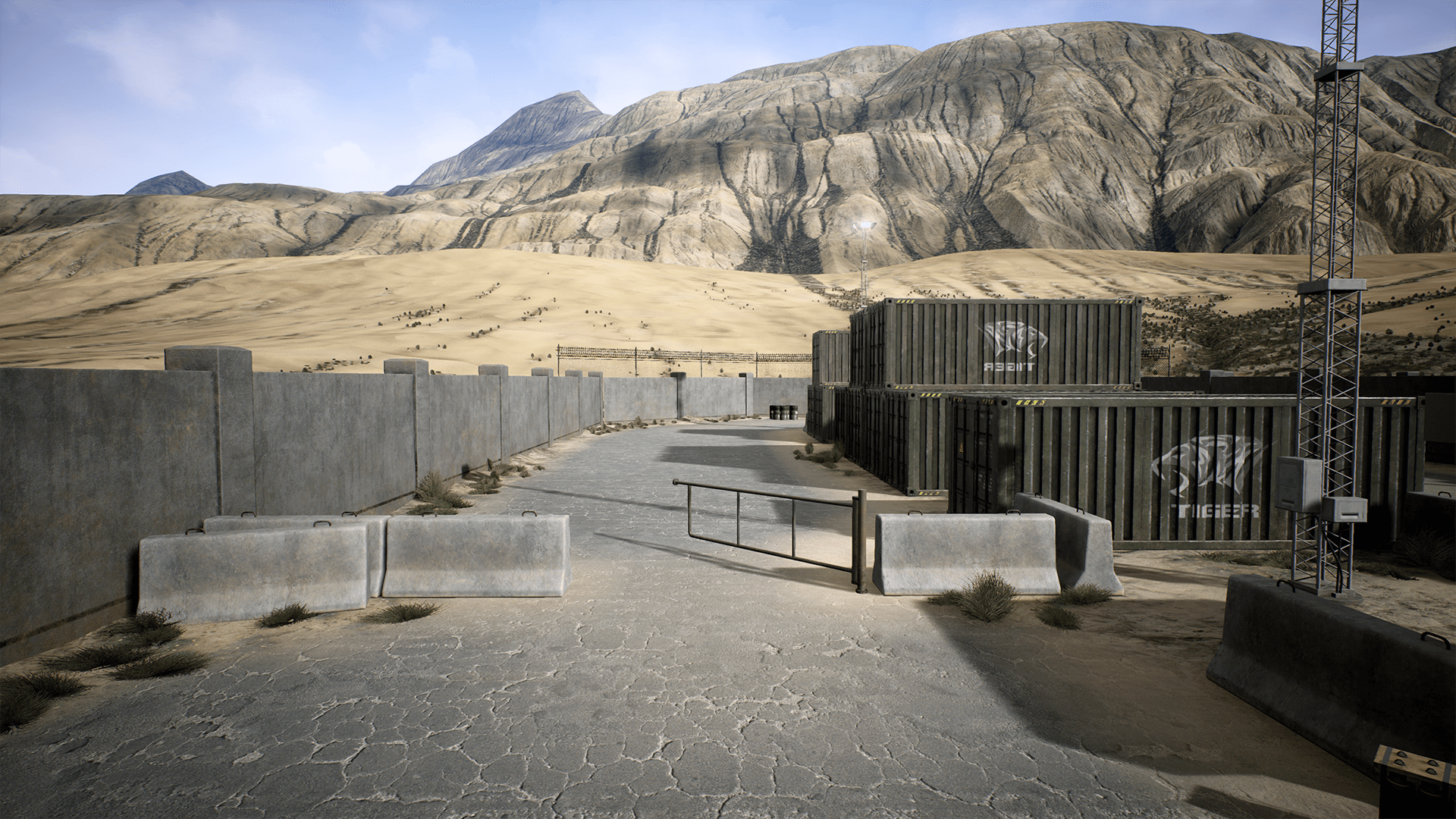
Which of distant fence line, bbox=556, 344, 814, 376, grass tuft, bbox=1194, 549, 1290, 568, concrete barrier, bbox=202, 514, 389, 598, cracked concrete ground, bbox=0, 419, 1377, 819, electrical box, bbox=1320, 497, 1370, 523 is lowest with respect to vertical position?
grass tuft, bbox=1194, 549, 1290, 568

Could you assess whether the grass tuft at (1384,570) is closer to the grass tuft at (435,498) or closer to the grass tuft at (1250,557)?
the grass tuft at (1250,557)

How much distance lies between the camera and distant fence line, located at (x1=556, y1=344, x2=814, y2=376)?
52781mm

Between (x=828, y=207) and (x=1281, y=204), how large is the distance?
6655cm

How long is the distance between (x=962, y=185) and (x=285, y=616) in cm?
13844

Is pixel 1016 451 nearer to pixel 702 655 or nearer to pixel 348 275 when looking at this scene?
pixel 702 655

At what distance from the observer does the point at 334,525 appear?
7410 mm

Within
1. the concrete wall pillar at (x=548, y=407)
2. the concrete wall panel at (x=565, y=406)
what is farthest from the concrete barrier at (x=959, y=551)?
the concrete wall panel at (x=565, y=406)

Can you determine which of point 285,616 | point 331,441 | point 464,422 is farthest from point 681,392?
point 285,616

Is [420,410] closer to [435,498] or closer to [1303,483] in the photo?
[435,498]

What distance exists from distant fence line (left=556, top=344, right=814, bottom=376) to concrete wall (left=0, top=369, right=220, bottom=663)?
44492mm

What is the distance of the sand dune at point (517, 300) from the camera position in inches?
1996

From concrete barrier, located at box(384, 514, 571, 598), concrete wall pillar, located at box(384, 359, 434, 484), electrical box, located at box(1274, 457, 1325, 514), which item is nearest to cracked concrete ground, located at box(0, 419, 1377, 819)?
concrete barrier, located at box(384, 514, 571, 598)

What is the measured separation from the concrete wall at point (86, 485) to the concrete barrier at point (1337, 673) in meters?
9.51

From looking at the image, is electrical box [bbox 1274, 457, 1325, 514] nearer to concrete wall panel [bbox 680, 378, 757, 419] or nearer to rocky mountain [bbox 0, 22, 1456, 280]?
concrete wall panel [bbox 680, 378, 757, 419]
